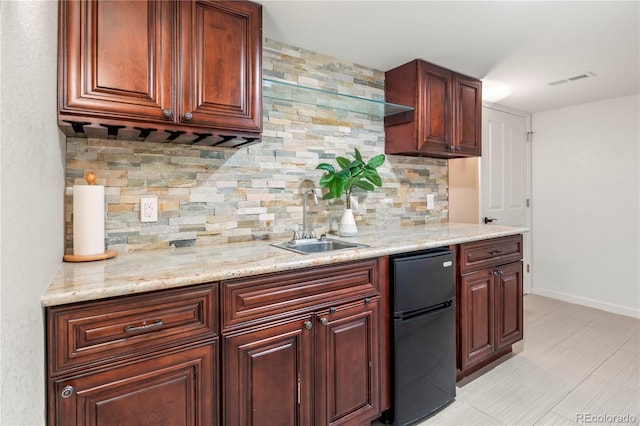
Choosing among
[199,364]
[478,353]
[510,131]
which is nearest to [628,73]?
[510,131]

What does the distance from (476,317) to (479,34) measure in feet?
5.86

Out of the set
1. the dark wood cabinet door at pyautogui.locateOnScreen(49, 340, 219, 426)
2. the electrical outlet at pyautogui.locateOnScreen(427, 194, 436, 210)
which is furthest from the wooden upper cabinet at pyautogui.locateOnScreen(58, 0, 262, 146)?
the electrical outlet at pyautogui.locateOnScreen(427, 194, 436, 210)

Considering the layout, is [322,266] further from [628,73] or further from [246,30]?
[628,73]

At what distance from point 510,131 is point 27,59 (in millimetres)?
4149

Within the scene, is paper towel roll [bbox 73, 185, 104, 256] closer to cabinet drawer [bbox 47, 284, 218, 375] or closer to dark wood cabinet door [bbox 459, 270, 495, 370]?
cabinet drawer [bbox 47, 284, 218, 375]

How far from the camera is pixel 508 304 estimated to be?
239 cm

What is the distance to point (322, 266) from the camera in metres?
1.47

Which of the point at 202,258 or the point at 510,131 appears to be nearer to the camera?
the point at 202,258

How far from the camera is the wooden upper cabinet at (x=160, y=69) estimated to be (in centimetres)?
125

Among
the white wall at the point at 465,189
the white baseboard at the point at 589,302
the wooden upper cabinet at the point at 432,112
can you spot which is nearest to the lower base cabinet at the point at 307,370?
the wooden upper cabinet at the point at 432,112

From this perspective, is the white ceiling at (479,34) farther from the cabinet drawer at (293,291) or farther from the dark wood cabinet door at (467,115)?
the cabinet drawer at (293,291)

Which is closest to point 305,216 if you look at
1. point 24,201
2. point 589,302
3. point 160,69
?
point 160,69
